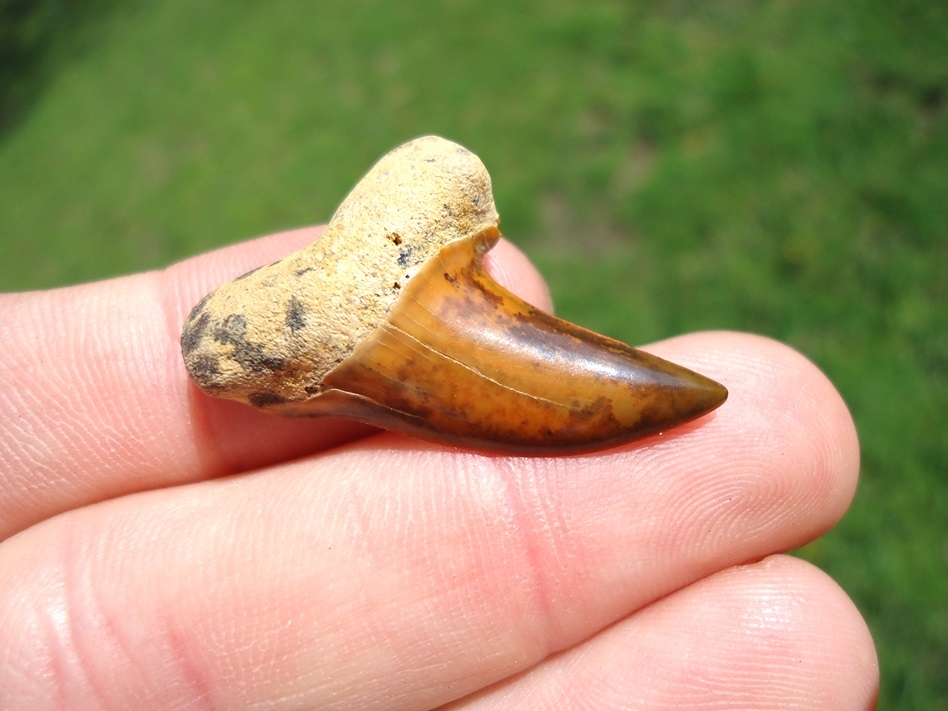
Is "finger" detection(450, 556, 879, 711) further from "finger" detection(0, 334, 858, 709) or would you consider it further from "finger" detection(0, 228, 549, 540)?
"finger" detection(0, 228, 549, 540)

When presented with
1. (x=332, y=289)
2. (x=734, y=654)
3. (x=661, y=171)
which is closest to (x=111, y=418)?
(x=332, y=289)

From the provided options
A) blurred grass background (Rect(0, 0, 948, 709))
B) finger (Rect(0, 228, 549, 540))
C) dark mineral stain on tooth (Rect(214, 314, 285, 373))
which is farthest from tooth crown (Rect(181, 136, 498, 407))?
blurred grass background (Rect(0, 0, 948, 709))

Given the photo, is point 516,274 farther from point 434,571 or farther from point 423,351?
point 434,571

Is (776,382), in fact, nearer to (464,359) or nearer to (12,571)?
(464,359)

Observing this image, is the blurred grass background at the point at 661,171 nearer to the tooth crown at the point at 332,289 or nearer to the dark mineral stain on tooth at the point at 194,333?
the tooth crown at the point at 332,289

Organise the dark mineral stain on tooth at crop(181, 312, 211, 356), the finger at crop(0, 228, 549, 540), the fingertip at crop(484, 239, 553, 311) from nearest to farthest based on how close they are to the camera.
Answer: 1. the dark mineral stain on tooth at crop(181, 312, 211, 356)
2. the finger at crop(0, 228, 549, 540)
3. the fingertip at crop(484, 239, 553, 311)

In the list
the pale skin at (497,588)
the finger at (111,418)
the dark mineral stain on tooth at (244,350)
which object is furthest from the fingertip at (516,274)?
the dark mineral stain on tooth at (244,350)
